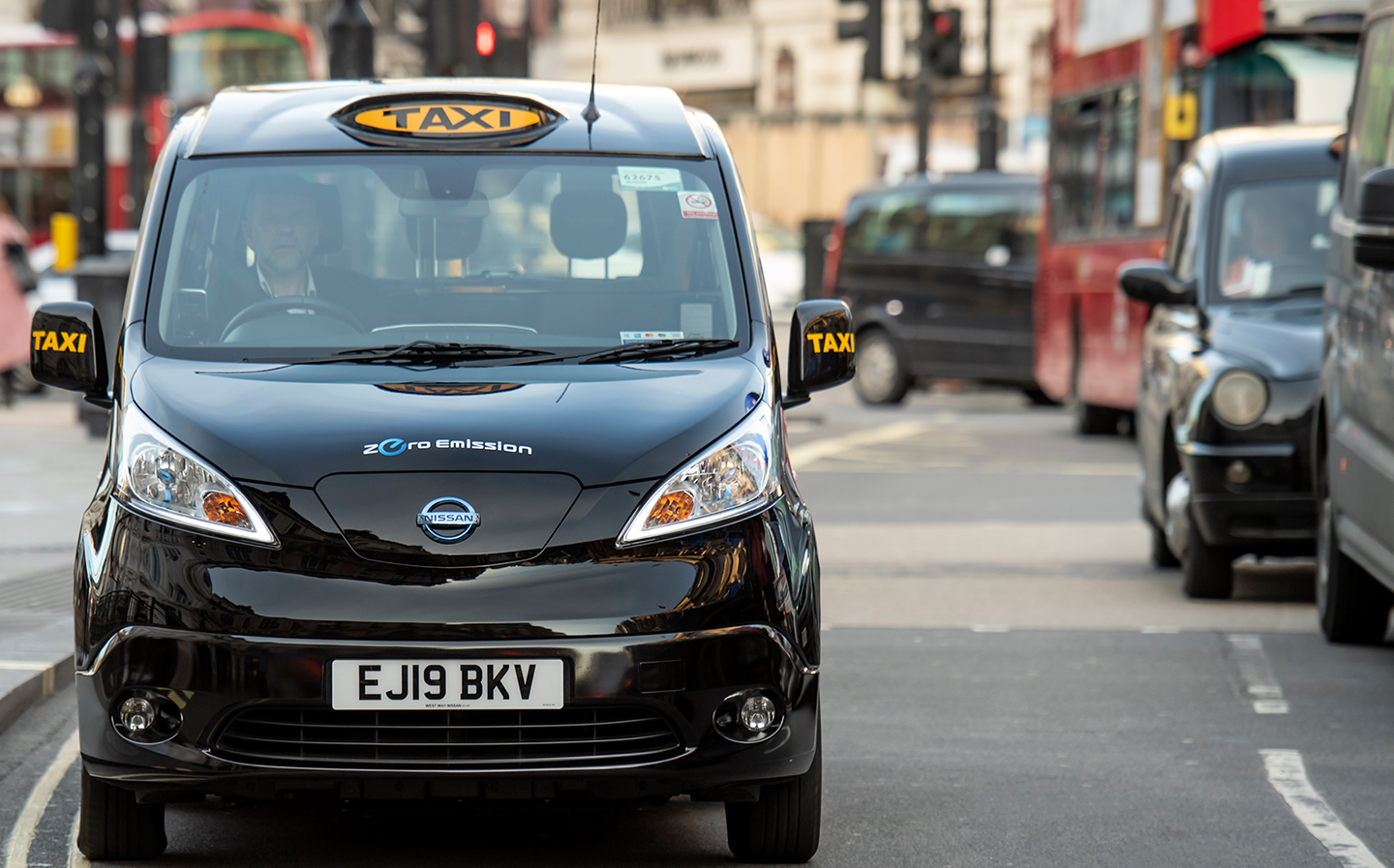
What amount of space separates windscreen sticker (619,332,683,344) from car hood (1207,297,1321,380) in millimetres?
4367

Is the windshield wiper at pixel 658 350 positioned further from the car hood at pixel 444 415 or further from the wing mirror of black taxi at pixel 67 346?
the wing mirror of black taxi at pixel 67 346

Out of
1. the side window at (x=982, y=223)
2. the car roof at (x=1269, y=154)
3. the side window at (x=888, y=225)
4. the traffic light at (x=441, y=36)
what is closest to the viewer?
the car roof at (x=1269, y=154)

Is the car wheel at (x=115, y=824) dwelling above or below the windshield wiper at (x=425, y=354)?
below

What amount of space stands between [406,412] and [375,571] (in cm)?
43

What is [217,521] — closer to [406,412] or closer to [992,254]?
[406,412]

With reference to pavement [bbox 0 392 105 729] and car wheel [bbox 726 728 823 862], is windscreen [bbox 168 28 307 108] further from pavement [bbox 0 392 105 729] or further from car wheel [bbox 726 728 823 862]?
car wheel [bbox 726 728 823 862]

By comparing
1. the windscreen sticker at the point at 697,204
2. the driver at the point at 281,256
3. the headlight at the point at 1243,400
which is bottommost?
the headlight at the point at 1243,400

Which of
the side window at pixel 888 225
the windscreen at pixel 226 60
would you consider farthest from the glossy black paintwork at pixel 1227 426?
the windscreen at pixel 226 60

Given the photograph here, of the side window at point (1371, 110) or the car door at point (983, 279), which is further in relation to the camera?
the car door at point (983, 279)

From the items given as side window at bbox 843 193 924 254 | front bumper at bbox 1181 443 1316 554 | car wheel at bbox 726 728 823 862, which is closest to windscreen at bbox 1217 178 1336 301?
front bumper at bbox 1181 443 1316 554

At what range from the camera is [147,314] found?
5.29 m

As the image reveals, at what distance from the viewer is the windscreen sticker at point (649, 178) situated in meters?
5.61

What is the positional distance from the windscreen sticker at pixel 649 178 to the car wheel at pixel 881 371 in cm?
1750

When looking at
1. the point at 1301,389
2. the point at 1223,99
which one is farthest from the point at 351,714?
the point at 1223,99
